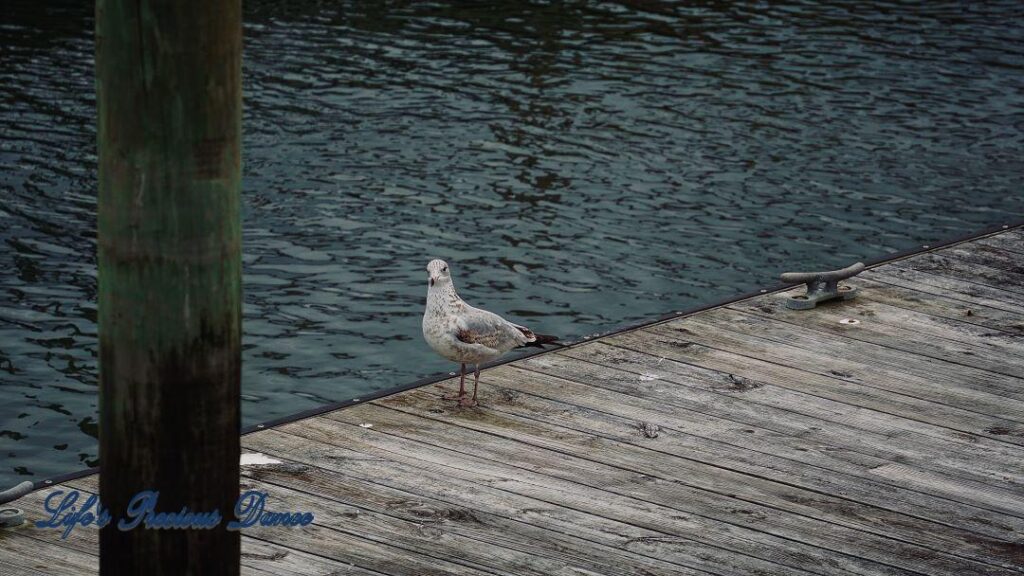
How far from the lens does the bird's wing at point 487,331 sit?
6.91 meters

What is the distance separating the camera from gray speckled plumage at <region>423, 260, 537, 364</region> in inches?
272

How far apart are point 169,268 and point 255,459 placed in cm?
320

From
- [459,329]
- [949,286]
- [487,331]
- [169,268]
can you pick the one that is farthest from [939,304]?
[169,268]

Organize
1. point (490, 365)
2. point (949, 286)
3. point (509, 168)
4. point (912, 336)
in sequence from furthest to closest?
1. point (509, 168)
2. point (949, 286)
3. point (912, 336)
4. point (490, 365)

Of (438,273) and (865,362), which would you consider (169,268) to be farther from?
(865,362)

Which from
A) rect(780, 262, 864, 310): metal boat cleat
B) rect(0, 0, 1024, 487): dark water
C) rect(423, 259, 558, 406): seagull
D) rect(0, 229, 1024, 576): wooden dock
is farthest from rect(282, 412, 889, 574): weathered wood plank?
rect(780, 262, 864, 310): metal boat cleat

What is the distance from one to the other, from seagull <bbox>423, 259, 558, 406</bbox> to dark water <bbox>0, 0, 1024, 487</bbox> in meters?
3.07

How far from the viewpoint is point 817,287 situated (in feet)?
29.7

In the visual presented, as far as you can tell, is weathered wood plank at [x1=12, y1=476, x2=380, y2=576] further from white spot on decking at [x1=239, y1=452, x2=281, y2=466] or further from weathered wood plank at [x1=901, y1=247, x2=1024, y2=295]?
weathered wood plank at [x1=901, y1=247, x2=1024, y2=295]

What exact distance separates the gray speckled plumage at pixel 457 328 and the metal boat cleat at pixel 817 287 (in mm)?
2590

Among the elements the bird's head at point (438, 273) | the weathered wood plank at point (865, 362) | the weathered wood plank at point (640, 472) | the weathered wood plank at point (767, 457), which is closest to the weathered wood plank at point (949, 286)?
the weathered wood plank at point (865, 362)

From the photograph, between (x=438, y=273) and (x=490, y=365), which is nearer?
(x=438, y=273)

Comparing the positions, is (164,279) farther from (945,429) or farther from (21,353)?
(21,353)

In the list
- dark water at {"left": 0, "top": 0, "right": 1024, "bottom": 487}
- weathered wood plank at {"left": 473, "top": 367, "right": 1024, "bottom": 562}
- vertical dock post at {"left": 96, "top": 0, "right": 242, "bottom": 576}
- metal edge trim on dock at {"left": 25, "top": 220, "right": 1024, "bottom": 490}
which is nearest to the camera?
vertical dock post at {"left": 96, "top": 0, "right": 242, "bottom": 576}
